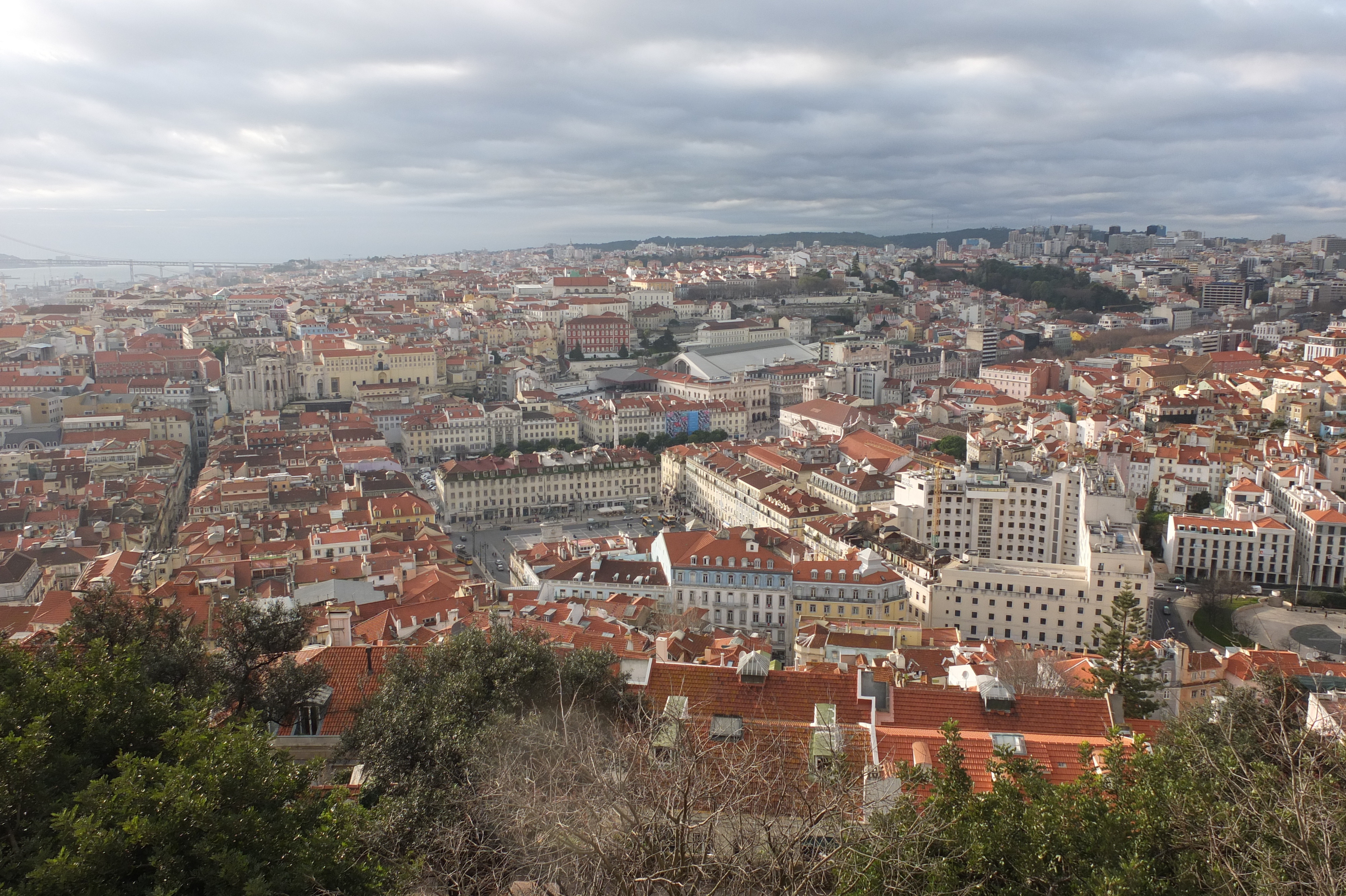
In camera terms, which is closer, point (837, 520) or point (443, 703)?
point (443, 703)

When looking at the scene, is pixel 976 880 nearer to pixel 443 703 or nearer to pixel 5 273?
pixel 443 703

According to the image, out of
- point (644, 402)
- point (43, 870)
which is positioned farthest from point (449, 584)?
point (644, 402)

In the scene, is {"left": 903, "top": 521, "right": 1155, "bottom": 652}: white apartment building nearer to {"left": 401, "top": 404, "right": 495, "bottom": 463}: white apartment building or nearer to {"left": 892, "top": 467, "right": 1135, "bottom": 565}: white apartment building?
{"left": 892, "top": 467, "right": 1135, "bottom": 565}: white apartment building

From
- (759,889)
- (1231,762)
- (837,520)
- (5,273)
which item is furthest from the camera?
(5,273)

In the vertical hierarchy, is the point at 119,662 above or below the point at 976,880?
above

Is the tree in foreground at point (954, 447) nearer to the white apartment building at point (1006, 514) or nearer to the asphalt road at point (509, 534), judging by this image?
the white apartment building at point (1006, 514)

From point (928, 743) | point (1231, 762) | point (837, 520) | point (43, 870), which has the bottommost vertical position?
point (837, 520)

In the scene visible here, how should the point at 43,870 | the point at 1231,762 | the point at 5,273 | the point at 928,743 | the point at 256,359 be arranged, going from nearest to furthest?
the point at 43,870 → the point at 1231,762 → the point at 928,743 → the point at 256,359 → the point at 5,273
